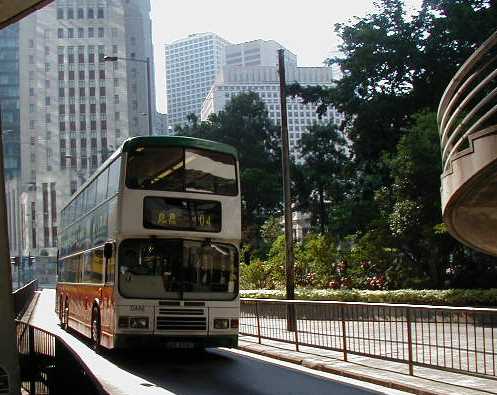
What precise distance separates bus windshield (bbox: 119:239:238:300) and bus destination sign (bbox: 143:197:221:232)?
13.0 inches

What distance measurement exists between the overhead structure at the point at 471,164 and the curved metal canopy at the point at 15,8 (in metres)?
7.95

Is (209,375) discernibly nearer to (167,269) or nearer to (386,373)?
(167,269)

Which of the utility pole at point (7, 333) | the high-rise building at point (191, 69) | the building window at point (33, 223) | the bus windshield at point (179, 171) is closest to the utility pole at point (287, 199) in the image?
the bus windshield at point (179, 171)

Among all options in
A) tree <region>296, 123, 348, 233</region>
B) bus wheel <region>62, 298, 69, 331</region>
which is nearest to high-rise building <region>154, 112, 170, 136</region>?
tree <region>296, 123, 348, 233</region>

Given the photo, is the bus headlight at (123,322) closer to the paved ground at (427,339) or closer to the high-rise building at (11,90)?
the paved ground at (427,339)

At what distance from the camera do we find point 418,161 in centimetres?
2456

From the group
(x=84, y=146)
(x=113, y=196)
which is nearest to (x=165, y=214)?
(x=113, y=196)

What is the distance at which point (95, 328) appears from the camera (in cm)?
1519

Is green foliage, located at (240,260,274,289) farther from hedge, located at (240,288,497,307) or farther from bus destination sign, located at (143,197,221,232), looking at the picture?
bus destination sign, located at (143,197,221,232)

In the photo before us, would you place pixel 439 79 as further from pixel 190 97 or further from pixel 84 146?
pixel 84 146

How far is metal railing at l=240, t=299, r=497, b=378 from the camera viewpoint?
28.2ft

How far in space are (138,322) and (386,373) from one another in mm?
4746

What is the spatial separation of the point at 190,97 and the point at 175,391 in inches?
2647

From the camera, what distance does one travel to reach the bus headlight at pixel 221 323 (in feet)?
44.0
